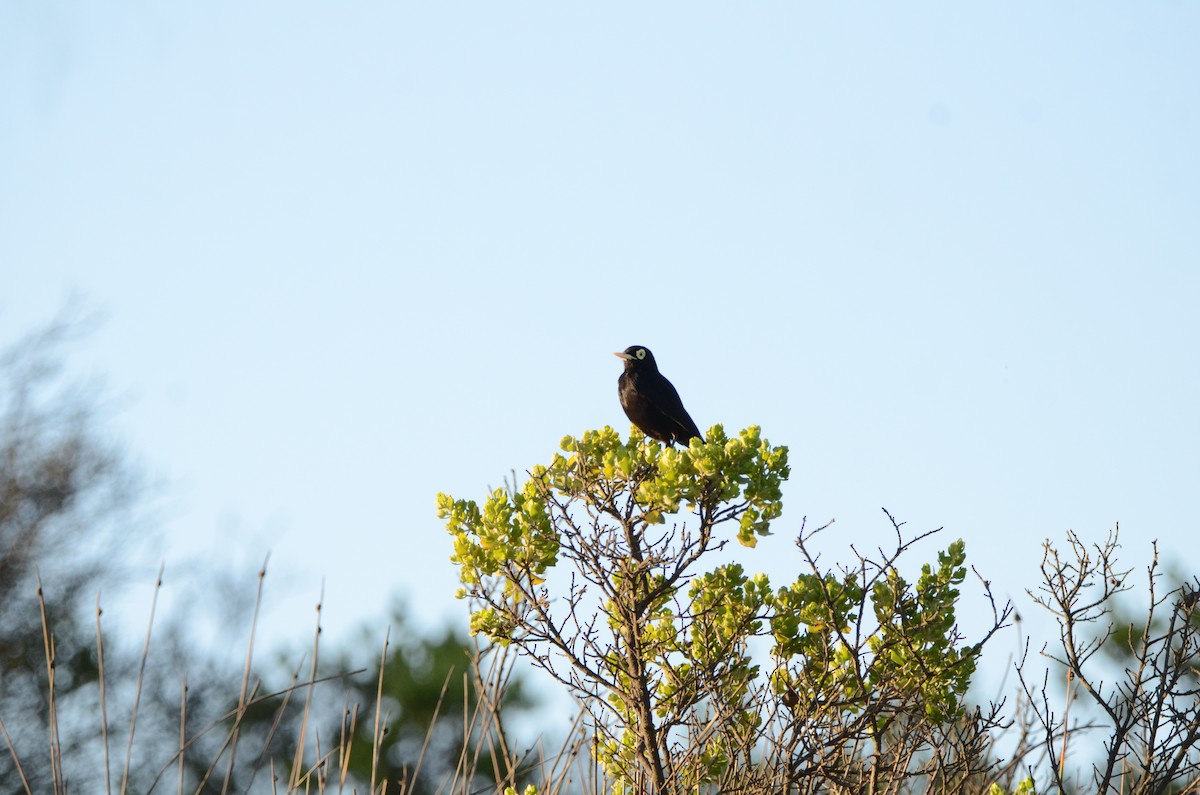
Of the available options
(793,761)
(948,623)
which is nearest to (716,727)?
(793,761)

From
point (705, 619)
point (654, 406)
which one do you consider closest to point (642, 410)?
point (654, 406)

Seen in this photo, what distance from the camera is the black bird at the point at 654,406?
19.9 ft

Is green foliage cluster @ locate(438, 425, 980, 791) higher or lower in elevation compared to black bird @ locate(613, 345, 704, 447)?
lower

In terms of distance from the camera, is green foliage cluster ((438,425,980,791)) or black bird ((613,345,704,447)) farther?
black bird ((613,345,704,447))

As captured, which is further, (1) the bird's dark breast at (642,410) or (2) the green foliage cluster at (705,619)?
(1) the bird's dark breast at (642,410)

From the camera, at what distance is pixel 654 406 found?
6066 millimetres

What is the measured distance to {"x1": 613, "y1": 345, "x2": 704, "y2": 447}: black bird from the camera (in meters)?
6.07

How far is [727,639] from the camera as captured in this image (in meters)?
3.73

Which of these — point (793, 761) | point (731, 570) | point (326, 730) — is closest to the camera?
point (793, 761)

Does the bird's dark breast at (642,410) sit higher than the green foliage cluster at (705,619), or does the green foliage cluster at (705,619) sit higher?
the bird's dark breast at (642,410)

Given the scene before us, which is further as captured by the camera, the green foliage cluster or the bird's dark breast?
the bird's dark breast

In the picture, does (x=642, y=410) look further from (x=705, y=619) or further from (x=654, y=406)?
(x=705, y=619)

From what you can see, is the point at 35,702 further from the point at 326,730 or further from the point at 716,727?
the point at 716,727

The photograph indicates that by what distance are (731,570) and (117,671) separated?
12.0m
